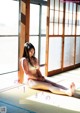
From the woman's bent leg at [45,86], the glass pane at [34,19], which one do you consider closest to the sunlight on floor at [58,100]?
the woman's bent leg at [45,86]

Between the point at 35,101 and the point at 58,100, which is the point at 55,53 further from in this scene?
the point at 35,101

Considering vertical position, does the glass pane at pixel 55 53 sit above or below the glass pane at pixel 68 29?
below

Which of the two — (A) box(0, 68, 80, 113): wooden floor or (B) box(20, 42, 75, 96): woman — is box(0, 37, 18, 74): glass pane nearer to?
(B) box(20, 42, 75, 96): woman

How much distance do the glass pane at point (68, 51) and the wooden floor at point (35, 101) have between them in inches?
126

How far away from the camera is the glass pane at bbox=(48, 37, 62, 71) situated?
614cm

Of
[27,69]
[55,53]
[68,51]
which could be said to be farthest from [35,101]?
[68,51]

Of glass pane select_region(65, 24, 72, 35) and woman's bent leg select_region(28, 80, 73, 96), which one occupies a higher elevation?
glass pane select_region(65, 24, 72, 35)

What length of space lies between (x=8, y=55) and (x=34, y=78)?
3998 mm

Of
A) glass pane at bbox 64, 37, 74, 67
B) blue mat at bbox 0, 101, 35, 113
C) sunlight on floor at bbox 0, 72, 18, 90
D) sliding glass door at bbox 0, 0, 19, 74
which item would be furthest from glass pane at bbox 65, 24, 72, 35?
blue mat at bbox 0, 101, 35, 113

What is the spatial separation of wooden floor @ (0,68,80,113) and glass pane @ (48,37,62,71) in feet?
7.69

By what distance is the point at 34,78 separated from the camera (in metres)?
3.80

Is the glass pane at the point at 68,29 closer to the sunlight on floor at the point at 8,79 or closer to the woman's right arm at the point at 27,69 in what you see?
the sunlight on floor at the point at 8,79

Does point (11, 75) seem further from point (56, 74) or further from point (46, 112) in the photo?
point (46, 112)

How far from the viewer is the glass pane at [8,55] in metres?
6.56
